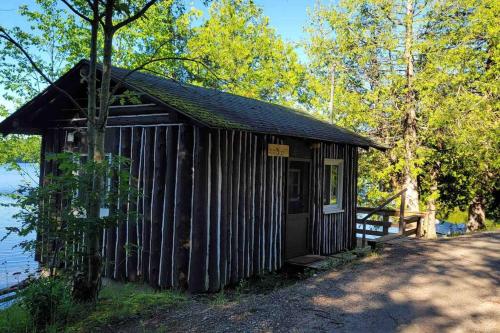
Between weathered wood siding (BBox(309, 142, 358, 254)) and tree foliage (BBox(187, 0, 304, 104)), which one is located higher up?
tree foliage (BBox(187, 0, 304, 104))

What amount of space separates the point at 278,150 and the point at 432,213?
27.1 feet

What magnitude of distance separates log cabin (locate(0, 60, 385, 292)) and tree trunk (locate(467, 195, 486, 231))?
1207 cm

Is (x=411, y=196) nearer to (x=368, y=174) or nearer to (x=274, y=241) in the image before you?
(x=368, y=174)

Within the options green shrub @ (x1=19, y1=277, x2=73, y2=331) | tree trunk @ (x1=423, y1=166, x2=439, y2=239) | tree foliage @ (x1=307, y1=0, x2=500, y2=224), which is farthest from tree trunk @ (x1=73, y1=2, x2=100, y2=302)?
tree foliage @ (x1=307, y1=0, x2=500, y2=224)

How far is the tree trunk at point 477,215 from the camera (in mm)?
18188

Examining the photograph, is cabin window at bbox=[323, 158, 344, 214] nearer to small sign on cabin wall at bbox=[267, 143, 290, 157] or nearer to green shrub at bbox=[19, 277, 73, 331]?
small sign on cabin wall at bbox=[267, 143, 290, 157]

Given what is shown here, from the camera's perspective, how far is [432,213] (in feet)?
45.6

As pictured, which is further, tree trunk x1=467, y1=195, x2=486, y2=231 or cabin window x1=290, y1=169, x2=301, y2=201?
tree trunk x1=467, y1=195, x2=486, y2=231

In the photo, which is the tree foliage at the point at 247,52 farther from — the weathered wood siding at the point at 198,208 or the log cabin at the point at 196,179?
the weathered wood siding at the point at 198,208

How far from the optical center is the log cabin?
6.79m

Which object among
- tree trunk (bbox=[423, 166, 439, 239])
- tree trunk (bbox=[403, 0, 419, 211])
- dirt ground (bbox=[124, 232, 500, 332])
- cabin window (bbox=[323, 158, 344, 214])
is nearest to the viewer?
dirt ground (bbox=[124, 232, 500, 332])

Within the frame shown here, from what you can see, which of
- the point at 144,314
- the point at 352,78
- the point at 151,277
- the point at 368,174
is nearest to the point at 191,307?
the point at 144,314

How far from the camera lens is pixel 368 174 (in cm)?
1745

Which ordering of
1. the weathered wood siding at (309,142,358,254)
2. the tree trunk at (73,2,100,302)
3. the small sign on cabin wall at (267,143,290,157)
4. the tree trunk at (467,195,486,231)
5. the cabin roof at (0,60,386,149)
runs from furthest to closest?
the tree trunk at (467,195,486,231)
the weathered wood siding at (309,142,358,254)
the small sign on cabin wall at (267,143,290,157)
the cabin roof at (0,60,386,149)
the tree trunk at (73,2,100,302)
